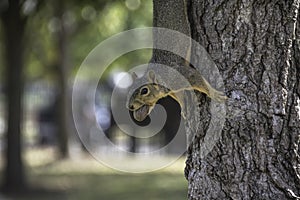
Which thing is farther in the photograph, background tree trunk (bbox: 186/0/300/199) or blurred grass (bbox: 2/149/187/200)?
blurred grass (bbox: 2/149/187/200)

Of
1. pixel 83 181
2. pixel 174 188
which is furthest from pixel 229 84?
pixel 83 181

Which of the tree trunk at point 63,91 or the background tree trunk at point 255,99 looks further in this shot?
the tree trunk at point 63,91

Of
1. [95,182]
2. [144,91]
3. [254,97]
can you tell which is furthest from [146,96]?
[95,182]

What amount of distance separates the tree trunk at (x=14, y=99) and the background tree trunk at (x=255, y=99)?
8.23 meters

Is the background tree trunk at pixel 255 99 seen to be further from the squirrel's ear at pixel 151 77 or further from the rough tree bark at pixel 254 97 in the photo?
the squirrel's ear at pixel 151 77

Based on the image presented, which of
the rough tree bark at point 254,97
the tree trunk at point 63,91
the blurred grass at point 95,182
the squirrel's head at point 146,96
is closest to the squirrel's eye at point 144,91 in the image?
the squirrel's head at point 146,96

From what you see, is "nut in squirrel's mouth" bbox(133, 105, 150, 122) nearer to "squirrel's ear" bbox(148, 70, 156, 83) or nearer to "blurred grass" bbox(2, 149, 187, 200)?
"squirrel's ear" bbox(148, 70, 156, 83)

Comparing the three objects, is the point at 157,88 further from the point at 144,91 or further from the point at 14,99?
the point at 14,99

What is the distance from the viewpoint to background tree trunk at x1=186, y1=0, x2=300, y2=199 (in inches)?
109

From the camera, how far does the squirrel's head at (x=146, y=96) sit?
8.97ft

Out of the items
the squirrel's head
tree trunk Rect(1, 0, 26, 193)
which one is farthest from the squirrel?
tree trunk Rect(1, 0, 26, 193)

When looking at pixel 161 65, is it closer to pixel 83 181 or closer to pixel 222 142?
pixel 222 142

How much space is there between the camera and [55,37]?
50.1 feet

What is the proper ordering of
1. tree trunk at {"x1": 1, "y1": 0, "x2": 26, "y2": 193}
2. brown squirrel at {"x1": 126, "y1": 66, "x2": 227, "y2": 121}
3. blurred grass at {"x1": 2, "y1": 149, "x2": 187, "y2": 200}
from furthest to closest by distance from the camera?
tree trunk at {"x1": 1, "y1": 0, "x2": 26, "y2": 193} → blurred grass at {"x1": 2, "y1": 149, "x2": 187, "y2": 200} → brown squirrel at {"x1": 126, "y1": 66, "x2": 227, "y2": 121}
